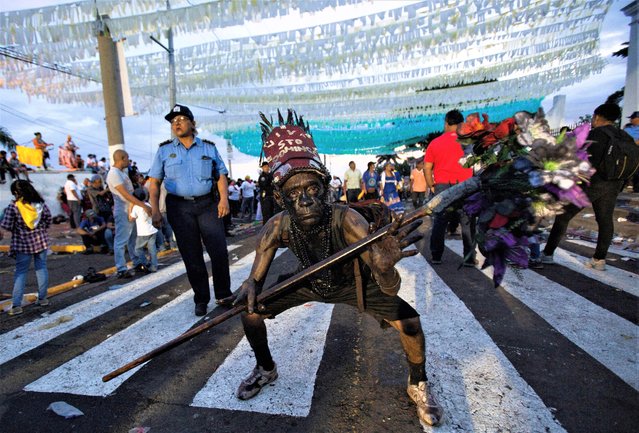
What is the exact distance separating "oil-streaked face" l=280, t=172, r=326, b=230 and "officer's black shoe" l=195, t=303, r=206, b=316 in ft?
7.82

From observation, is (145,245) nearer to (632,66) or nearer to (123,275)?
(123,275)

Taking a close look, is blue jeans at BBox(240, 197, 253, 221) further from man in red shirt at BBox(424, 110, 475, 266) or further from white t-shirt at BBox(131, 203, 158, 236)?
man in red shirt at BBox(424, 110, 475, 266)

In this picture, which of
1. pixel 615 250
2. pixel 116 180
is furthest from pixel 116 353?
pixel 615 250

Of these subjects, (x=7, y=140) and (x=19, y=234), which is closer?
(x=19, y=234)

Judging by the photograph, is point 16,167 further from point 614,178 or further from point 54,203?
point 614,178

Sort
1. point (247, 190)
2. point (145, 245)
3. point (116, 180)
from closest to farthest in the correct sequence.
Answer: point (116, 180) → point (145, 245) → point (247, 190)

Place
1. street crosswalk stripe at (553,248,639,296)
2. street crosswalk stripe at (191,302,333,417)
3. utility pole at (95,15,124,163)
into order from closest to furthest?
street crosswalk stripe at (191,302,333,417) < street crosswalk stripe at (553,248,639,296) < utility pole at (95,15,124,163)

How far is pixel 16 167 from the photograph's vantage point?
1508cm

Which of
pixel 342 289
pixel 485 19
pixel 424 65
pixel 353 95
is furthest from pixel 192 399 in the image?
pixel 353 95

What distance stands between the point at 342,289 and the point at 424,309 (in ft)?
5.57

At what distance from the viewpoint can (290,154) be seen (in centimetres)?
215

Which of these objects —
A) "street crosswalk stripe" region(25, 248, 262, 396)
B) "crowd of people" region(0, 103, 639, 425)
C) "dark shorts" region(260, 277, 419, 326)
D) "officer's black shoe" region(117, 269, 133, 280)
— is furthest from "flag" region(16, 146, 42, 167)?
"dark shorts" region(260, 277, 419, 326)

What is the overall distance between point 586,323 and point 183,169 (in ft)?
14.4

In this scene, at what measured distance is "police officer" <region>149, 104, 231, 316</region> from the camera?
12.4 feet
